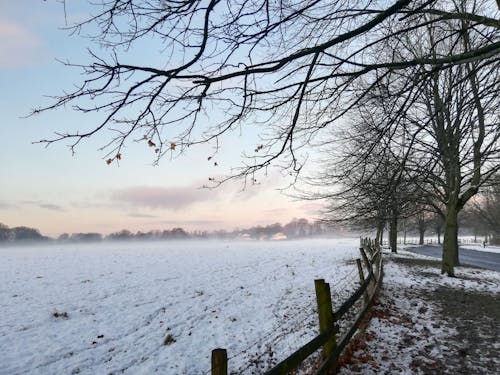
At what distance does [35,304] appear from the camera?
1426cm

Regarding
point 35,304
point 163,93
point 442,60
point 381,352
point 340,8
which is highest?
point 340,8

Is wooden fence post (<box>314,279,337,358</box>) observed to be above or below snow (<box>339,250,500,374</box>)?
above

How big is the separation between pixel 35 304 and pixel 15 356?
6125 mm

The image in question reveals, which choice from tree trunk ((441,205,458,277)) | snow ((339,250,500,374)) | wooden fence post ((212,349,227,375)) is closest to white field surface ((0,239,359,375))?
snow ((339,250,500,374))

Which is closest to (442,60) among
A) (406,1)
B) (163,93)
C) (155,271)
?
(406,1)

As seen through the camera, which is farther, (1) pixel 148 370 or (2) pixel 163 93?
(1) pixel 148 370

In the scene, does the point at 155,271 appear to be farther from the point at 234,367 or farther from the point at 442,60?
the point at 442,60

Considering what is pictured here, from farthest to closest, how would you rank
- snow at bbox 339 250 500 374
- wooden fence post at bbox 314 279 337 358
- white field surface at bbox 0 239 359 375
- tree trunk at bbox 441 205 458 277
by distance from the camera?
1. tree trunk at bbox 441 205 458 277
2. white field surface at bbox 0 239 359 375
3. snow at bbox 339 250 500 374
4. wooden fence post at bbox 314 279 337 358

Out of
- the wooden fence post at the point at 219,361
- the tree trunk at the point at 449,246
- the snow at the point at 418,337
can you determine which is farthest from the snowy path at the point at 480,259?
the wooden fence post at the point at 219,361

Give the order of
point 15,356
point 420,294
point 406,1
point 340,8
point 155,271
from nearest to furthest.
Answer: point 406,1 < point 340,8 < point 15,356 < point 420,294 < point 155,271

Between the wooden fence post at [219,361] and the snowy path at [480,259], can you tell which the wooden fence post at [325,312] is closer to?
the wooden fence post at [219,361]

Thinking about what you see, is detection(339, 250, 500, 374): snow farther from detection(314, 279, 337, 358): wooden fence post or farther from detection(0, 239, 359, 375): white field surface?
detection(0, 239, 359, 375): white field surface

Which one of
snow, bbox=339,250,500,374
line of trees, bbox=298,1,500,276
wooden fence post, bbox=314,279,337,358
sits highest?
line of trees, bbox=298,1,500,276

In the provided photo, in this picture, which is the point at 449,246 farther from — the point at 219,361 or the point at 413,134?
the point at 219,361
